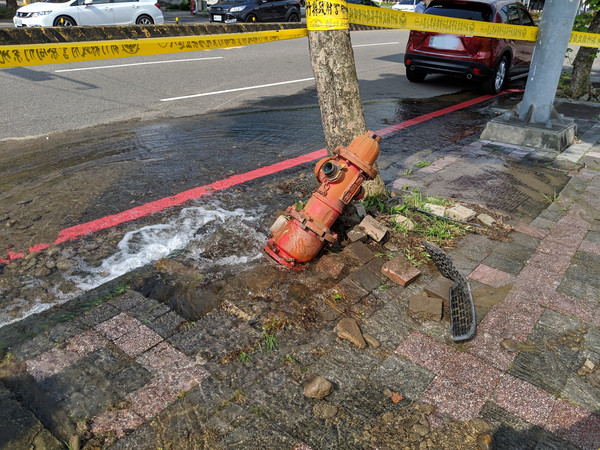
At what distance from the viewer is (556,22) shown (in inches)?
229

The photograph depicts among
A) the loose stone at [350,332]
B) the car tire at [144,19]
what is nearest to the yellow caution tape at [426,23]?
the loose stone at [350,332]

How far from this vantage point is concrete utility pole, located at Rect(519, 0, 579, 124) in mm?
5797

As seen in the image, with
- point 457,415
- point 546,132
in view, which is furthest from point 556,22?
point 457,415

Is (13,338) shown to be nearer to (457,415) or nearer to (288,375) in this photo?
(288,375)

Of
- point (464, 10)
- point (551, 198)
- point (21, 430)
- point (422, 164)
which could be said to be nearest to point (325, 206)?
point (21, 430)

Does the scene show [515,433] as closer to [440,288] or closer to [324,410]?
[324,410]

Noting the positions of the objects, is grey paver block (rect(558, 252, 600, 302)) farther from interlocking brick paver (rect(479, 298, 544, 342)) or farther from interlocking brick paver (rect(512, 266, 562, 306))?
interlocking brick paver (rect(479, 298, 544, 342))

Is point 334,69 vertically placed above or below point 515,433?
above

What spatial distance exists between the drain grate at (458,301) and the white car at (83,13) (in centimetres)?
1384

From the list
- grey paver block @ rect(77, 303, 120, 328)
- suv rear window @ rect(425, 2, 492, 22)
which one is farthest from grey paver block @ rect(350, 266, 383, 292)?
suv rear window @ rect(425, 2, 492, 22)

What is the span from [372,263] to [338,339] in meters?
0.89

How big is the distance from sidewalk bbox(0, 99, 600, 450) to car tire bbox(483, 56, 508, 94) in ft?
22.6

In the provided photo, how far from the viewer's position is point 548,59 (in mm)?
6027

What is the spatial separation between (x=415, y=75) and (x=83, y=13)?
9948 millimetres
